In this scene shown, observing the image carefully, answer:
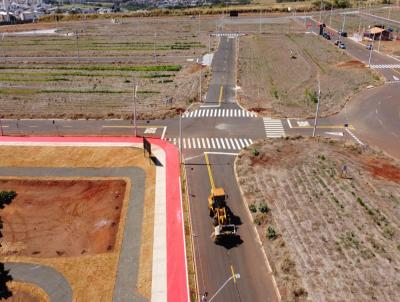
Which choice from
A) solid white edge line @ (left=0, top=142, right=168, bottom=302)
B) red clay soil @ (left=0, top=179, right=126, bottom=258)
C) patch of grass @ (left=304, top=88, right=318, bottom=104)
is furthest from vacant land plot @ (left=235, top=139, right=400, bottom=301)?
patch of grass @ (left=304, top=88, right=318, bottom=104)

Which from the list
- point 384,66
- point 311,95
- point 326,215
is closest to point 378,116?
point 311,95

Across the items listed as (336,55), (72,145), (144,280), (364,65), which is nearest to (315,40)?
(336,55)

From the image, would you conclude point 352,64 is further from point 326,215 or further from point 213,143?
point 326,215

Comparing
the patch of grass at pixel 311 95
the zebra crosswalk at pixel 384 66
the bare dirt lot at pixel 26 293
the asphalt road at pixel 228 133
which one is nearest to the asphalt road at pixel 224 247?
the asphalt road at pixel 228 133

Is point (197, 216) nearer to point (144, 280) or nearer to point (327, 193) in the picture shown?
point (144, 280)

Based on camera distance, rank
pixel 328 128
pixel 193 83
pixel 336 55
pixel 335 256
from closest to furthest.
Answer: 1. pixel 335 256
2. pixel 328 128
3. pixel 193 83
4. pixel 336 55

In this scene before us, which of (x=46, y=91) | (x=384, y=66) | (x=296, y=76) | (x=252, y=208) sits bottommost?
(x=252, y=208)

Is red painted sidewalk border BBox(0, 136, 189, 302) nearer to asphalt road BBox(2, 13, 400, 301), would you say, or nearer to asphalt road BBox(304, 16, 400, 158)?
asphalt road BBox(2, 13, 400, 301)
